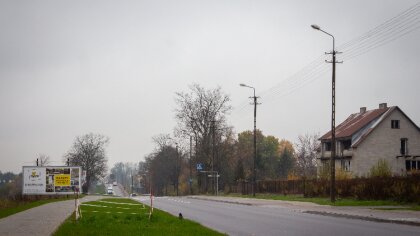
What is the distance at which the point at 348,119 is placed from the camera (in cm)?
7594

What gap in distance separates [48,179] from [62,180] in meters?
1.35

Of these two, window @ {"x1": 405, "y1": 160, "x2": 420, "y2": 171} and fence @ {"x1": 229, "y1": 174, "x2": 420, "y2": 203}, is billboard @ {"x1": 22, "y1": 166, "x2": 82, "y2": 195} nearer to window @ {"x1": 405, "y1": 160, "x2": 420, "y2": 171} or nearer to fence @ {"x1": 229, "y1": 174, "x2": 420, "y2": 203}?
fence @ {"x1": 229, "y1": 174, "x2": 420, "y2": 203}

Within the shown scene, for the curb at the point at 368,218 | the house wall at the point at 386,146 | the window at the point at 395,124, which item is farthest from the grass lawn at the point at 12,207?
the window at the point at 395,124

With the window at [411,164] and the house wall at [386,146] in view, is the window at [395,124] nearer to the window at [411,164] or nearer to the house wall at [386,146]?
the house wall at [386,146]

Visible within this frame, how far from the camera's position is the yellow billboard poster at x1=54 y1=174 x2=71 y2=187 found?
55.5 metres

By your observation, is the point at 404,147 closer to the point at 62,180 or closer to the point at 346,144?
the point at 346,144

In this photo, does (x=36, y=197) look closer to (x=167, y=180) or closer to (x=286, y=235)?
(x=286, y=235)

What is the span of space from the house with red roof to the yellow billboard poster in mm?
29485

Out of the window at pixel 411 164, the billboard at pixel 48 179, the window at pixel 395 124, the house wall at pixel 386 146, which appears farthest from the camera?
the window at pixel 411 164

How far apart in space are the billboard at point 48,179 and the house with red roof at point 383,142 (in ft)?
96.2

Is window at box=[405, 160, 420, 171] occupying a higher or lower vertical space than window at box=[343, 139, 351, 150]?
lower

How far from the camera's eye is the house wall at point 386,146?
65.7 m

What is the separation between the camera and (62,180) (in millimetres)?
55844

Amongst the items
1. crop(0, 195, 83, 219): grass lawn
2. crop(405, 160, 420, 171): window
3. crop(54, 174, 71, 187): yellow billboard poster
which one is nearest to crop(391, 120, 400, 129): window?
crop(405, 160, 420, 171): window
